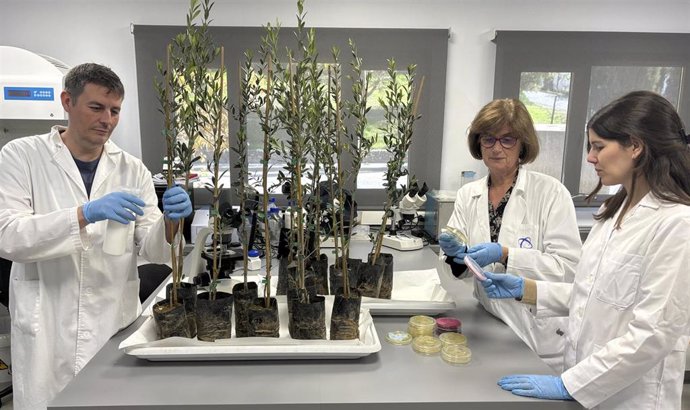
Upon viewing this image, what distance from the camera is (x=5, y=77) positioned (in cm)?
250

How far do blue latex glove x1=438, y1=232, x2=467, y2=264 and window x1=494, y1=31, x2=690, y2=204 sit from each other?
2072 mm

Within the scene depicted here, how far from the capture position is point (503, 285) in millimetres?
1324

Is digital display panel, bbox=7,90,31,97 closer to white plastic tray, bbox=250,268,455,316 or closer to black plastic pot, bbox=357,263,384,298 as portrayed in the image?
white plastic tray, bbox=250,268,455,316

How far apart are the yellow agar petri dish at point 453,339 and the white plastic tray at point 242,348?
0.20 metres

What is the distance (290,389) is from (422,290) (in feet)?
2.29

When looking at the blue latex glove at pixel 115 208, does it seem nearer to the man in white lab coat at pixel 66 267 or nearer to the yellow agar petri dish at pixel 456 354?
the man in white lab coat at pixel 66 267

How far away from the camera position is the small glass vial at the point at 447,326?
50.9 inches

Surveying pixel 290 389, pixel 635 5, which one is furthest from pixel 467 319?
pixel 635 5

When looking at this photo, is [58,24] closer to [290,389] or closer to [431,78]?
[431,78]

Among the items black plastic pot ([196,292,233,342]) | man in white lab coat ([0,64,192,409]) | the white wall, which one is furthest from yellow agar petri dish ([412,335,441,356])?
the white wall

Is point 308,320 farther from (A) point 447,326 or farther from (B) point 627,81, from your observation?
(B) point 627,81

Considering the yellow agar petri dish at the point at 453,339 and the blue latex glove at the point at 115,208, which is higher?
the blue latex glove at the point at 115,208

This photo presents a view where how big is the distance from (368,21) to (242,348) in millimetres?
2636

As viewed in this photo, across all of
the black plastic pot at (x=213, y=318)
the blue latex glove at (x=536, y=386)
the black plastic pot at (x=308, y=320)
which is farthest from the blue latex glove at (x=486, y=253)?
the black plastic pot at (x=213, y=318)
